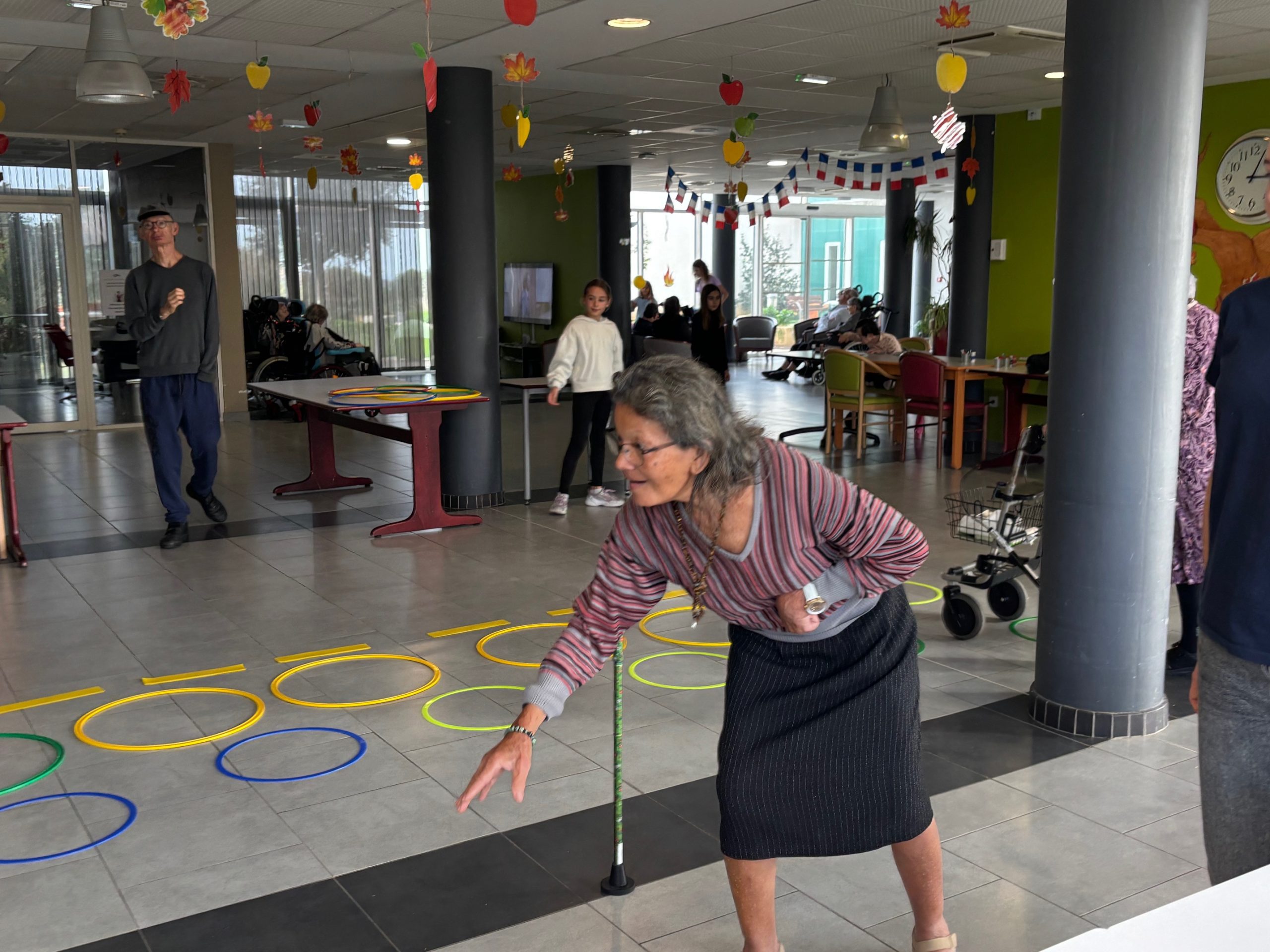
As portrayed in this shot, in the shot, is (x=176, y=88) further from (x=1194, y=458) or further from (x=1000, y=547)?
(x=1194, y=458)

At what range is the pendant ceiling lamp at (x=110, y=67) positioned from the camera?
5.54m

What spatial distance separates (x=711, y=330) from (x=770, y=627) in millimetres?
9421

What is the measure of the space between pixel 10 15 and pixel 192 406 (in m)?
2.32

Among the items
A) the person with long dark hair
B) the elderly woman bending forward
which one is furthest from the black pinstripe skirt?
the person with long dark hair

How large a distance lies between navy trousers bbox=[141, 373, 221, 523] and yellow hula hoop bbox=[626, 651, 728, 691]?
339 centimetres

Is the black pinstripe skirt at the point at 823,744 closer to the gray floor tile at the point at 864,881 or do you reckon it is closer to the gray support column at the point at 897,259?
the gray floor tile at the point at 864,881

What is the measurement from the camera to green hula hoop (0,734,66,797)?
12.0 ft

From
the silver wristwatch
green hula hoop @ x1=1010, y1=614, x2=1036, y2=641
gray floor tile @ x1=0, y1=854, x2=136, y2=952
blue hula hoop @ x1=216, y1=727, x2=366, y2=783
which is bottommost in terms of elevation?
green hula hoop @ x1=1010, y1=614, x2=1036, y2=641

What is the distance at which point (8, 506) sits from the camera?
6.64 meters

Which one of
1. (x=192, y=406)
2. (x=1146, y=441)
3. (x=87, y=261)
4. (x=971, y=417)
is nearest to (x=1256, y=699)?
(x=1146, y=441)

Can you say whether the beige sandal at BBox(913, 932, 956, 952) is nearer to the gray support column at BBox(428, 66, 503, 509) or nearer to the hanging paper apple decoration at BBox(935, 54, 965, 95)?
the hanging paper apple decoration at BBox(935, 54, 965, 95)

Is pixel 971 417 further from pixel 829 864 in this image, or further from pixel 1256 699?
pixel 1256 699

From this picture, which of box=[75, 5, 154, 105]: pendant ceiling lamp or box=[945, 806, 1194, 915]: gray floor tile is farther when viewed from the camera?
box=[75, 5, 154, 105]: pendant ceiling lamp

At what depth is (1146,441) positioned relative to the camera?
12.5 ft
